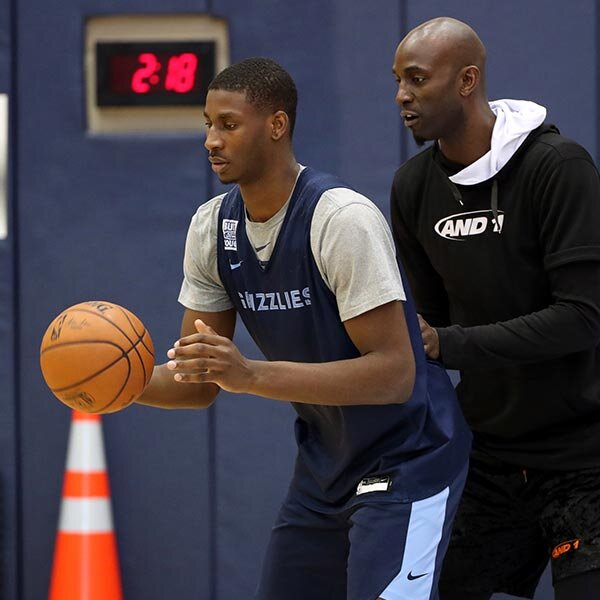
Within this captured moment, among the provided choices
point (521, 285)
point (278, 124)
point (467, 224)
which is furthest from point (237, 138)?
point (521, 285)

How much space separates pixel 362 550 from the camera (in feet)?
10.7

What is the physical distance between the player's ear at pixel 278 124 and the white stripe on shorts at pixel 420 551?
37.5 inches

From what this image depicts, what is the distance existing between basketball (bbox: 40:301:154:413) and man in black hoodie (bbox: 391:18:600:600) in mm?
768

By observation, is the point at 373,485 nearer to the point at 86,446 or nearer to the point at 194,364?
the point at 194,364

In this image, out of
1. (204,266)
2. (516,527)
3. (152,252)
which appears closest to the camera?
(204,266)

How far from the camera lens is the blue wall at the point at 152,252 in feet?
17.0

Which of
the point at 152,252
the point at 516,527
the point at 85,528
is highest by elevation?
the point at 152,252

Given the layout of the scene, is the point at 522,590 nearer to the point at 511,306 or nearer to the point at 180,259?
the point at 511,306

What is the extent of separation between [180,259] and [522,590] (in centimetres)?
201

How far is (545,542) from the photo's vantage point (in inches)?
150

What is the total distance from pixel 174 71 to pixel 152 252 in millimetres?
683

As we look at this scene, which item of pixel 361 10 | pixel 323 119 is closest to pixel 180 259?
pixel 323 119
